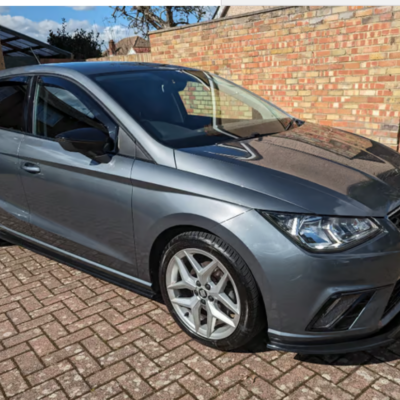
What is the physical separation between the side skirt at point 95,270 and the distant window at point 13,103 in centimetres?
101

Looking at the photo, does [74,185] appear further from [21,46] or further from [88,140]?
[21,46]

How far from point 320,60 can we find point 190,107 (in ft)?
11.8

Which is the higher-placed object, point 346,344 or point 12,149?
point 12,149

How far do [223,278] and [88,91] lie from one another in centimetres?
166

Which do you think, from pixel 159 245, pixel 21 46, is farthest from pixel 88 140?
pixel 21 46

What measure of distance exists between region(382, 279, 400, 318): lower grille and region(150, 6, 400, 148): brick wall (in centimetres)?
384

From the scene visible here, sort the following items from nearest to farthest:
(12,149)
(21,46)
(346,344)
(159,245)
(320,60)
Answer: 1. (346,344)
2. (159,245)
3. (12,149)
4. (320,60)
5. (21,46)

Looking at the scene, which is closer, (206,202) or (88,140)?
(206,202)

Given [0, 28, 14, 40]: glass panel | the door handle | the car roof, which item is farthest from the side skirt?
[0, 28, 14, 40]: glass panel

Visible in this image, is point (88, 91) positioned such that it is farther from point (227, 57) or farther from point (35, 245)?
point (227, 57)

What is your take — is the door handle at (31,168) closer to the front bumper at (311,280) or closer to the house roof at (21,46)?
the front bumper at (311,280)

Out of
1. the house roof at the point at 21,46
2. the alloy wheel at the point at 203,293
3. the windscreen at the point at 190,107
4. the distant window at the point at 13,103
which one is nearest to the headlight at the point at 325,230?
the alloy wheel at the point at 203,293

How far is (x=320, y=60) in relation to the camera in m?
6.21

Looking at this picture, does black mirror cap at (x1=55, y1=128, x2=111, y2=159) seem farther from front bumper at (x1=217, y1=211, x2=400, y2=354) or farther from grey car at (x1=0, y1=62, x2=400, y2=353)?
front bumper at (x1=217, y1=211, x2=400, y2=354)
